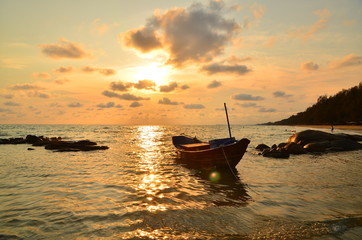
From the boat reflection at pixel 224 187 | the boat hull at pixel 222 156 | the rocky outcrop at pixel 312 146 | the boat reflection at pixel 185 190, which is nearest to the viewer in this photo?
the boat reflection at pixel 185 190

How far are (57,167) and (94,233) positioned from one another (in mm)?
13714

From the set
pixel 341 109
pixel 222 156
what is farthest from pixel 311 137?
pixel 341 109

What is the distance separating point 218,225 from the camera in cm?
739

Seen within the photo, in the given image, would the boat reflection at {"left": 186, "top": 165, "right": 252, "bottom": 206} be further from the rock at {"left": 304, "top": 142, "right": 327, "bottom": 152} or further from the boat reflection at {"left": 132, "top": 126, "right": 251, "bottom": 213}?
the rock at {"left": 304, "top": 142, "right": 327, "bottom": 152}

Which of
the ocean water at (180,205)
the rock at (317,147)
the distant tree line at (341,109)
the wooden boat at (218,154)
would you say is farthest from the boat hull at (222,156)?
the distant tree line at (341,109)

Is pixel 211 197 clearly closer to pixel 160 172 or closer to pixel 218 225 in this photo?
pixel 218 225

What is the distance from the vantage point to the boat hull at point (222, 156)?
16.6 m

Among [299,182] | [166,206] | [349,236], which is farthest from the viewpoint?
[299,182]

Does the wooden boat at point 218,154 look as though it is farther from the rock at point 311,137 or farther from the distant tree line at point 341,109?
the distant tree line at point 341,109

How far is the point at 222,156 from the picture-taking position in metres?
17.1

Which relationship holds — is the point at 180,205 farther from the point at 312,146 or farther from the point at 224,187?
the point at 312,146

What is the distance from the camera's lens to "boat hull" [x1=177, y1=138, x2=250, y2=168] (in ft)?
54.6

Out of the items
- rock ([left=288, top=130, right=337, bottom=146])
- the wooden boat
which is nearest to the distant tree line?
rock ([left=288, top=130, right=337, bottom=146])

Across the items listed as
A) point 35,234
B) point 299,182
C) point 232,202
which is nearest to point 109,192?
point 35,234
